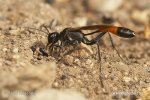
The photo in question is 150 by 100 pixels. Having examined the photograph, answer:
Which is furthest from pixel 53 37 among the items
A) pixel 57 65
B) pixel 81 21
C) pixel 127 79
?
pixel 81 21

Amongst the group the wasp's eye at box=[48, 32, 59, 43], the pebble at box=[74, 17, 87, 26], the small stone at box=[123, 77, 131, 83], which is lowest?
the small stone at box=[123, 77, 131, 83]

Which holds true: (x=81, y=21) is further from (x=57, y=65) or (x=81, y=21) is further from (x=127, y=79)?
(x=127, y=79)

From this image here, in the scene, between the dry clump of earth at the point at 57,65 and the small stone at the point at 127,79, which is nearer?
the dry clump of earth at the point at 57,65

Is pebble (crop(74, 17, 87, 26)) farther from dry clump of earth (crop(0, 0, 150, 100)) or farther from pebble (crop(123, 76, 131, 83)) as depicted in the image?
pebble (crop(123, 76, 131, 83))

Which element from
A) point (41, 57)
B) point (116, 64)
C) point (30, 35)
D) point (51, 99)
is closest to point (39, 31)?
point (30, 35)

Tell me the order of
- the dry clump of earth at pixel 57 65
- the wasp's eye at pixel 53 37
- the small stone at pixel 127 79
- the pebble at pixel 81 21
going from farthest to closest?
1. the pebble at pixel 81 21
2. the wasp's eye at pixel 53 37
3. the small stone at pixel 127 79
4. the dry clump of earth at pixel 57 65

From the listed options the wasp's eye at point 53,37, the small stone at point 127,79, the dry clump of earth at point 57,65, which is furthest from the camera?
the wasp's eye at point 53,37

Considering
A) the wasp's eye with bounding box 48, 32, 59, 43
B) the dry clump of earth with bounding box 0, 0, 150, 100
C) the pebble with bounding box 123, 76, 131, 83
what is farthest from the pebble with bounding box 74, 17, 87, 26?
the pebble with bounding box 123, 76, 131, 83

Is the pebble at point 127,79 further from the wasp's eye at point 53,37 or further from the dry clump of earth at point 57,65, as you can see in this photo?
the wasp's eye at point 53,37

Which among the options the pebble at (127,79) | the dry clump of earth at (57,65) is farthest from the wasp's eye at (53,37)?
the pebble at (127,79)

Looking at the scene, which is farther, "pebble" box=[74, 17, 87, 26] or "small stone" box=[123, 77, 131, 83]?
"pebble" box=[74, 17, 87, 26]
